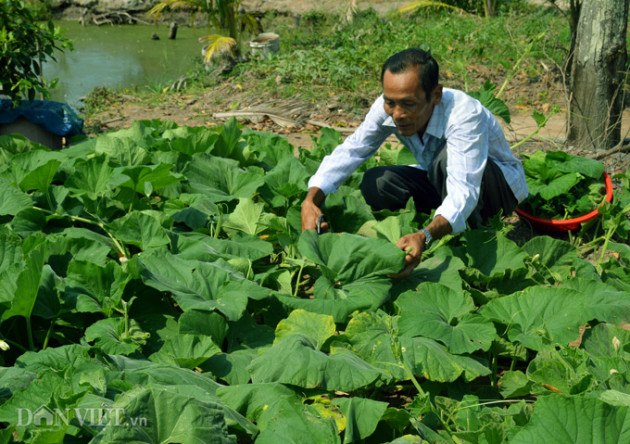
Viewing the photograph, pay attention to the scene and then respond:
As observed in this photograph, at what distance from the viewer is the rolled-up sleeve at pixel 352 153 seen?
326cm

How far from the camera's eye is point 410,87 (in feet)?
9.40

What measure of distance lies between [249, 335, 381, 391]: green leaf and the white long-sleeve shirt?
1.02 meters

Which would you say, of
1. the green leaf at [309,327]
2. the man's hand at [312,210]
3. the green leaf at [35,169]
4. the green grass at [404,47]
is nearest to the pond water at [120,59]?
the green grass at [404,47]

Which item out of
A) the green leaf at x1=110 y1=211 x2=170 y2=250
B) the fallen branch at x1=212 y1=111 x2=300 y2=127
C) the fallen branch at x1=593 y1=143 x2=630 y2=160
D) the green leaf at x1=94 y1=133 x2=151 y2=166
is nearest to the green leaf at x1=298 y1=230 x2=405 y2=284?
the green leaf at x1=110 y1=211 x2=170 y2=250

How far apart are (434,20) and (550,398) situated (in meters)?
10.6

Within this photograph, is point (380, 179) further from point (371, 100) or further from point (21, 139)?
point (371, 100)

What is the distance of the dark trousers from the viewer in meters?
3.31

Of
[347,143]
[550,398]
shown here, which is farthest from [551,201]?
[550,398]

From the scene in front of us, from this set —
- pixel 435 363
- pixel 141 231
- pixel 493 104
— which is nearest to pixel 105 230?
pixel 141 231

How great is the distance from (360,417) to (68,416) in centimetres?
78

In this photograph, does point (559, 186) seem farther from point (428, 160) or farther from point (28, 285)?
point (28, 285)

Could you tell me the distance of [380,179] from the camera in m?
3.56

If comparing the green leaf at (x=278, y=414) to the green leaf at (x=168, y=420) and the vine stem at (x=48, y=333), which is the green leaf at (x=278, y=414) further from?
the vine stem at (x=48, y=333)

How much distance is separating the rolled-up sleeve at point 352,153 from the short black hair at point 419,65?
0.36m
